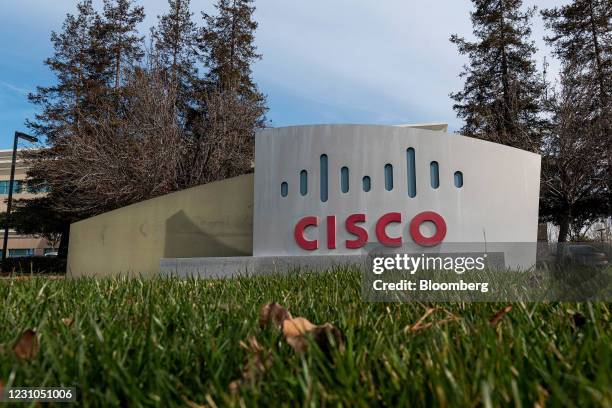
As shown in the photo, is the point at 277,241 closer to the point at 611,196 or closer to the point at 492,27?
the point at 611,196

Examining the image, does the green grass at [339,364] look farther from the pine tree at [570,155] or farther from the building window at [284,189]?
the pine tree at [570,155]

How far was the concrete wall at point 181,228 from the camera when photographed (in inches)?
407

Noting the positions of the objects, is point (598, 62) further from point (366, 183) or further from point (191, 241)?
point (191, 241)

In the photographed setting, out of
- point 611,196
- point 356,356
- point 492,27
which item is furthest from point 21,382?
point 492,27

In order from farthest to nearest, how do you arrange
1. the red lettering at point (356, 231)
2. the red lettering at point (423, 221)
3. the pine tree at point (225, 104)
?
the pine tree at point (225, 104)
the red lettering at point (356, 231)
the red lettering at point (423, 221)

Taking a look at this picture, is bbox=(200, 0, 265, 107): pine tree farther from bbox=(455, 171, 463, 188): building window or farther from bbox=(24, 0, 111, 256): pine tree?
bbox=(455, 171, 463, 188): building window

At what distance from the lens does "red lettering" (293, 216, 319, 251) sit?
888 cm

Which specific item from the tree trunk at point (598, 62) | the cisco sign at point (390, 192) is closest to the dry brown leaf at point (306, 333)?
the cisco sign at point (390, 192)

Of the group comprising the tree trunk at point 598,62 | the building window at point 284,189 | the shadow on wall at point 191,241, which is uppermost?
the tree trunk at point 598,62

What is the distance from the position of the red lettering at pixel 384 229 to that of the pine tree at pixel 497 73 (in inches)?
949

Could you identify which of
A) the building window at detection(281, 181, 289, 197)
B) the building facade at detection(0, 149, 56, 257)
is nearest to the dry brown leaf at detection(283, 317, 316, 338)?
Answer: the building window at detection(281, 181, 289, 197)

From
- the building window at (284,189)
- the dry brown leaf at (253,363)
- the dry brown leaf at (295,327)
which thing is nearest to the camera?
the dry brown leaf at (253,363)

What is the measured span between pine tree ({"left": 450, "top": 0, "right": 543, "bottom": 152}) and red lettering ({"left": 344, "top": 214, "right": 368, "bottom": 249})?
79.8 feet

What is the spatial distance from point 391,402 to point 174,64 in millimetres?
35227
